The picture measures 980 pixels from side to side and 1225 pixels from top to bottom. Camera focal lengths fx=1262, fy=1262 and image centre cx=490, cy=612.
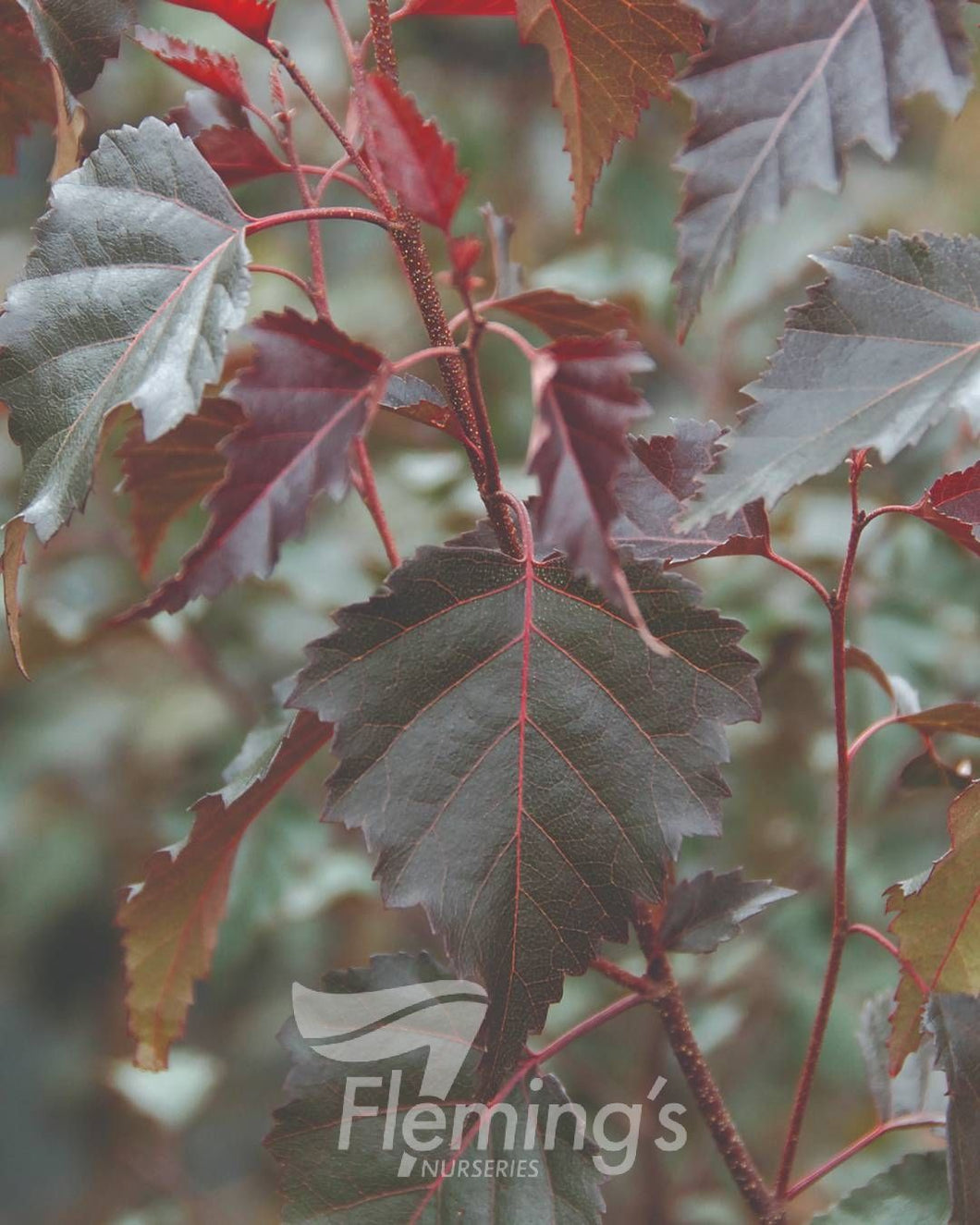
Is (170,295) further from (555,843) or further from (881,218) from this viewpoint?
(881,218)

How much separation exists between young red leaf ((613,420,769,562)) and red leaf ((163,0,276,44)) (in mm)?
216

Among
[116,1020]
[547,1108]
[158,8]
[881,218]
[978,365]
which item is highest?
[158,8]

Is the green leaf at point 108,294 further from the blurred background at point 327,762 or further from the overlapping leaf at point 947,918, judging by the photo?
the overlapping leaf at point 947,918

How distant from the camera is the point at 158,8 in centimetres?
198

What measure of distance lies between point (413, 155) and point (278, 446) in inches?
3.8

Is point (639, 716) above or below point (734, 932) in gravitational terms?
above

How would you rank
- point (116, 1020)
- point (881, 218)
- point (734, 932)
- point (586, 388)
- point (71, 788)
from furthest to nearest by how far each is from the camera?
point (116, 1020) → point (71, 788) → point (881, 218) → point (734, 932) → point (586, 388)

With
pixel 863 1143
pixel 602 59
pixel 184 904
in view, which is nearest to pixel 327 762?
pixel 184 904

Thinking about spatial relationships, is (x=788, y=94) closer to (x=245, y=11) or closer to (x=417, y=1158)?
(x=245, y=11)

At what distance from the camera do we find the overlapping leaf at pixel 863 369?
1.38 feet

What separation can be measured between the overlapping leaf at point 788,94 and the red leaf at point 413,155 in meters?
0.08

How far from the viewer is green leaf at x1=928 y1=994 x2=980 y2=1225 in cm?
50

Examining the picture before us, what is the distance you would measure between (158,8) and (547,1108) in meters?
1.92

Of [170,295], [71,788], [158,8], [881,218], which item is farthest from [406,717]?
[158,8]
